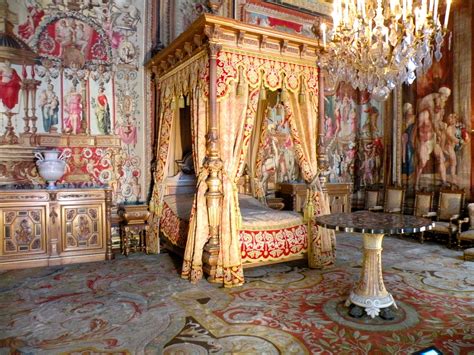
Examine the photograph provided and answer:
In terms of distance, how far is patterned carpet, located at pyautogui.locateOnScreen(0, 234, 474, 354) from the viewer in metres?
3.22

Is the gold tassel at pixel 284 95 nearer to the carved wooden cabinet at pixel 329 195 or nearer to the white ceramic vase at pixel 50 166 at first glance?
the carved wooden cabinet at pixel 329 195

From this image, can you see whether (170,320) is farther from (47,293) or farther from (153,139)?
(153,139)

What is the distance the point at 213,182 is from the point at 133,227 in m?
2.45

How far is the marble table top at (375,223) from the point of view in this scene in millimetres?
3592

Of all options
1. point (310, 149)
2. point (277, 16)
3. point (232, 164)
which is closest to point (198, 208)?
point (232, 164)

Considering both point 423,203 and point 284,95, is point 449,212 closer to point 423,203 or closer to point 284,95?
point 423,203

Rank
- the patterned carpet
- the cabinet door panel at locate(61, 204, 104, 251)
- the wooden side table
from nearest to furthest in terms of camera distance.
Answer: the patterned carpet, the cabinet door panel at locate(61, 204, 104, 251), the wooden side table

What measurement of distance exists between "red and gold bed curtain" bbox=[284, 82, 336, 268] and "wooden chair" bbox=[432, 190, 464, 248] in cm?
298

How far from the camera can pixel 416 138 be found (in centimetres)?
886

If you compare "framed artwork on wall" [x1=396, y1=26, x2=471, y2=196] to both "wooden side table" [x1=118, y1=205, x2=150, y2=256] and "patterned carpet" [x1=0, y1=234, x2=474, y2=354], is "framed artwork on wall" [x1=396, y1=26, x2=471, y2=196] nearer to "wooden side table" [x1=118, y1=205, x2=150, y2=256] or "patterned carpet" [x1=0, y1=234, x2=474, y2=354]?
"patterned carpet" [x1=0, y1=234, x2=474, y2=354]

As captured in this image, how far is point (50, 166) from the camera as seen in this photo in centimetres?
595

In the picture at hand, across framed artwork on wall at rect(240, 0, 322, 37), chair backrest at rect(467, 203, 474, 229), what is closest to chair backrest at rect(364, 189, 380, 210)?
chair backrest at rect(467, 203, 474, 229)

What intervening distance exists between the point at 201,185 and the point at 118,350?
2.42 m

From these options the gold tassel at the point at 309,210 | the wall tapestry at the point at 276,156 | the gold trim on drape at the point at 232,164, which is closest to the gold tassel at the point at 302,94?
the gold trim on drape at the point at 232,164
